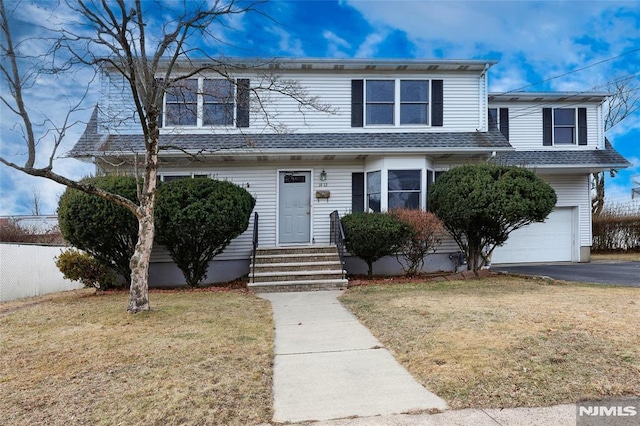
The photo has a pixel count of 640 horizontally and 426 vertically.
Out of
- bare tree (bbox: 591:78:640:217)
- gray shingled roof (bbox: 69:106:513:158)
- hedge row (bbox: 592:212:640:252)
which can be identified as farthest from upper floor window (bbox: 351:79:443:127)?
bare tree (bbox: 591:78:640:217)

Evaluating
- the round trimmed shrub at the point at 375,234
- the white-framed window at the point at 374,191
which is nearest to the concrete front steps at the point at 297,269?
the round trimmed shrub at the point at 375,234

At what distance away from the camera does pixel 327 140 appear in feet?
37.6

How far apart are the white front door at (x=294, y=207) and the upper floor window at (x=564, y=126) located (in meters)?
8.84

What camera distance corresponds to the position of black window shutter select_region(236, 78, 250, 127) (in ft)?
26.6

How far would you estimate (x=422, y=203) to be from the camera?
36.6 feet

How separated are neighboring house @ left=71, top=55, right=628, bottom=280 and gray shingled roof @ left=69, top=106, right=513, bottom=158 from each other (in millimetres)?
30

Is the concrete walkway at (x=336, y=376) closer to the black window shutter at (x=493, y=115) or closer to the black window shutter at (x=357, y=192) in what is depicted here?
the black window shutter at (x=357, y=192)

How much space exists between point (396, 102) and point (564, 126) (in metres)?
6.67

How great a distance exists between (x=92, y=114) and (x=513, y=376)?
11.4m

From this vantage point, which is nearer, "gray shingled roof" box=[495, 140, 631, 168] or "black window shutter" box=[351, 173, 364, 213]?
"black window shutter" box=[351, 173, 364, 213]

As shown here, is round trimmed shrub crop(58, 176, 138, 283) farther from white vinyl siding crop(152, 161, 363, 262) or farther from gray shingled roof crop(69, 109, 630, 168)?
white vinyl siding crop(152, 161, 363, 262)

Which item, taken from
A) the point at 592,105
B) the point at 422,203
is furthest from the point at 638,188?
the point at 422,203

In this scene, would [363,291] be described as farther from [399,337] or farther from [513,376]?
[513,376]

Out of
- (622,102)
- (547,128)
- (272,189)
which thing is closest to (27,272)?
(272,189)
